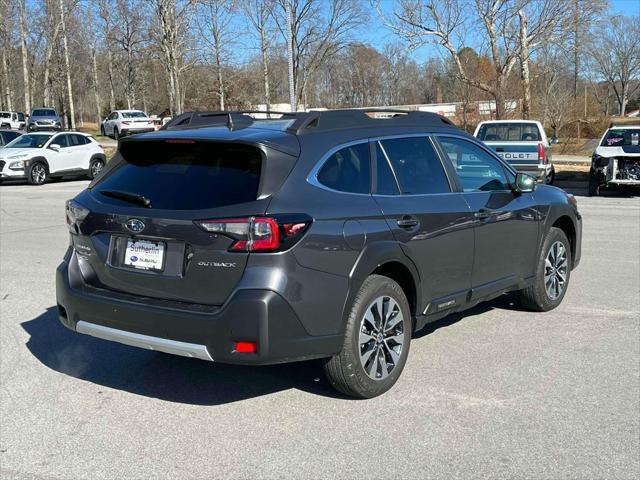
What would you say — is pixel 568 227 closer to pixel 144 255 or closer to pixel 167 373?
pixel 167 373

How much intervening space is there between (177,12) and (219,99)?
51.3 feet

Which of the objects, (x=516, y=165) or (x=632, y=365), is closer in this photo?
(x=632, y=365)

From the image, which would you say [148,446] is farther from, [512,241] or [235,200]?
[512,241]

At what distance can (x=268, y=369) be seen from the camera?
5.07m

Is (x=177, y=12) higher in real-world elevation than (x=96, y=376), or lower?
higher

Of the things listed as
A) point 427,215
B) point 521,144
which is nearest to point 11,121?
point 521,144

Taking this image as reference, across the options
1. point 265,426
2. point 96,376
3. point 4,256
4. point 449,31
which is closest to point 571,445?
point 265,426

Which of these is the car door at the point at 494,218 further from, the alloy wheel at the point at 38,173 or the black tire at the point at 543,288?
the alloy wheel at the point at 38,173

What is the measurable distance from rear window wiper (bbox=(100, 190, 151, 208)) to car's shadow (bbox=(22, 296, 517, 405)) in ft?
4.24

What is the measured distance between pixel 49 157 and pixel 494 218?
64.5ft

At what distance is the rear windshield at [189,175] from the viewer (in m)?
4.03

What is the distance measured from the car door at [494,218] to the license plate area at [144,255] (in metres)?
2.38

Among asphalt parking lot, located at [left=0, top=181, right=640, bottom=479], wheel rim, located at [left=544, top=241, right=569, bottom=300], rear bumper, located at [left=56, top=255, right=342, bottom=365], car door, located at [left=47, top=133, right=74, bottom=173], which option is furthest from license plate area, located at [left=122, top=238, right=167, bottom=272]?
car door, located at [left=47, top=133, right=74, bottom=173]

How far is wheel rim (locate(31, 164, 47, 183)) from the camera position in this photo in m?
21.8
